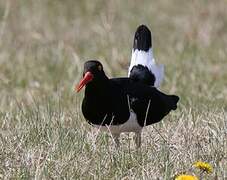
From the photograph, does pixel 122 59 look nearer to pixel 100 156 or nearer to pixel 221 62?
pixel 221 62

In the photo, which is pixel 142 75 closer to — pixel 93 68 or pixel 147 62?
pixel 147 62

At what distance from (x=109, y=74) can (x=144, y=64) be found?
3.01m

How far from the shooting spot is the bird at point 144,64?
6.36m

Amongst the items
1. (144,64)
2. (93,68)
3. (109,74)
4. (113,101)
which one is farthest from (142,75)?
(109,74)

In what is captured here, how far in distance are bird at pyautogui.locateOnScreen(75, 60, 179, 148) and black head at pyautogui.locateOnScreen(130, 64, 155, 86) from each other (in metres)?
0.48

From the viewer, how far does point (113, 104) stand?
552 centimetres

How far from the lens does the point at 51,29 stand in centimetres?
1151

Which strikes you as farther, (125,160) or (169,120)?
(169,120)

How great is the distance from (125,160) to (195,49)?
5.39 m

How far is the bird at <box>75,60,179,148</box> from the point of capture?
215 inches

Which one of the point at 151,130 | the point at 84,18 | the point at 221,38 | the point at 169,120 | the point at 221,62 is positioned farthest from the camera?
the point at 84,18

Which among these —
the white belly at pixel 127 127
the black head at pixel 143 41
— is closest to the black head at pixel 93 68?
the white belly at pixel 127 127

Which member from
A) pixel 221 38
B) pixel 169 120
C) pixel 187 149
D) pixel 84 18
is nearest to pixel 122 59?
pixel 221 38

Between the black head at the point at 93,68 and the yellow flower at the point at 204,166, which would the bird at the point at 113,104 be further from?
the yellow flower at the point at 204,166
